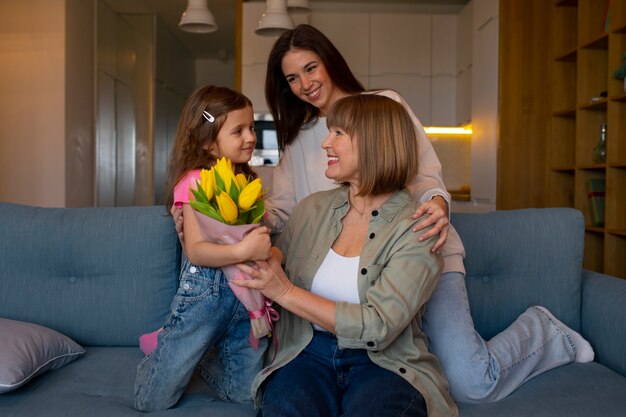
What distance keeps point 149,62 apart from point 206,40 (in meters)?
1.42

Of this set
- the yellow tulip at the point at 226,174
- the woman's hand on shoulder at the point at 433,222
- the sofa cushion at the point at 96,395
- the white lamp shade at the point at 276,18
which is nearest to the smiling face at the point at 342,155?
the woman's hand on shoulder at the point at 433,222

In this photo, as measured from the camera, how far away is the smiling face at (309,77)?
2.27 metres

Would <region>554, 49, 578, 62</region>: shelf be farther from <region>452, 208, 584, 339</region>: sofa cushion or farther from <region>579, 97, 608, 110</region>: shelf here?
<region>452, 208, 584, 339</region>: sofa cushion

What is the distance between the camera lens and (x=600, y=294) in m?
2.19

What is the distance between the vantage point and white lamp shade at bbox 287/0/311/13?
4.48 metres

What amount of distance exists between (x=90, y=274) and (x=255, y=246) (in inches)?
35.7

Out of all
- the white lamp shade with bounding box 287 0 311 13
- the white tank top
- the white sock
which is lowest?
the white sock

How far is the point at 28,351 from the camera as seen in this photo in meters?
1.86

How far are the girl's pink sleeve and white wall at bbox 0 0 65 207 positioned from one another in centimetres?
413

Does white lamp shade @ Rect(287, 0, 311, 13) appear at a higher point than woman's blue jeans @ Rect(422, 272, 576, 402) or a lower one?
higher

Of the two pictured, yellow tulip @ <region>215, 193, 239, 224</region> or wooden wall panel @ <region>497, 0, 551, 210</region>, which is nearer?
yellow tulip @ <region>215, 193, 239, 224</region>

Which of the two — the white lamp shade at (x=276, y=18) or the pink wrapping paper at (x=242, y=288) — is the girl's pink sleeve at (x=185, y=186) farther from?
the white lamp shade at (x=276, y=18)

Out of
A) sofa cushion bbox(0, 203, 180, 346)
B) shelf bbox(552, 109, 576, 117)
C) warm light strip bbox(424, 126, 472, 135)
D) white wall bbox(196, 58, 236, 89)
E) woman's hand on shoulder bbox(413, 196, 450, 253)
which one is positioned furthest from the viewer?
white wall bbox(196, 58, 236, 89)

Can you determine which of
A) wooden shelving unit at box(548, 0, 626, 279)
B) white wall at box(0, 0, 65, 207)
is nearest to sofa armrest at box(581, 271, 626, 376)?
wooden shelving unit at box(548, 0, 626, 279)
